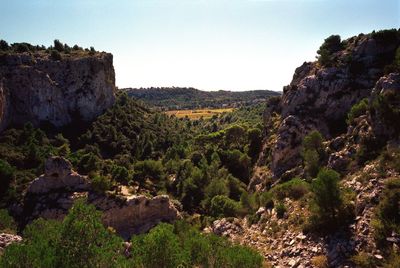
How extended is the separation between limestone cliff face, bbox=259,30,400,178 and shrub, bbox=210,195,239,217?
999 centimetres

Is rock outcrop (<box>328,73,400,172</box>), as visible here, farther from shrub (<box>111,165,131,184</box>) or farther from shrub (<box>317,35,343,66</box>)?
shrub (<box>111,165,131,184</box>)

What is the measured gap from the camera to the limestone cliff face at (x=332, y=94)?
222ft

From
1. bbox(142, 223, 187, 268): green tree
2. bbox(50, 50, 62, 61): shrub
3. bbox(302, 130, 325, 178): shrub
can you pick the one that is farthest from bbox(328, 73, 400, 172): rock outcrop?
bbox(50, 50, 62, 61): shrub

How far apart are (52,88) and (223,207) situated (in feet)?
244

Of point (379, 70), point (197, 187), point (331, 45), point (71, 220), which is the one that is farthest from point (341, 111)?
point (71, 220)

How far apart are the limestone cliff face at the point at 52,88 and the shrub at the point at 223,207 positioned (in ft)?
219

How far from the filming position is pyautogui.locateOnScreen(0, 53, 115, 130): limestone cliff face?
107m

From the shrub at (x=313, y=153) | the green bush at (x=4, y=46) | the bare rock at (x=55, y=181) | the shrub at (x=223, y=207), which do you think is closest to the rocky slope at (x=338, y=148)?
the shrub at (x=313, y=153)

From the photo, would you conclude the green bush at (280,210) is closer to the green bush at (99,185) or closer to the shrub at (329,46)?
the green bush at (99,185)

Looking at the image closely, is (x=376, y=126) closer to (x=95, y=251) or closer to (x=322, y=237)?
(x=322, y=237)

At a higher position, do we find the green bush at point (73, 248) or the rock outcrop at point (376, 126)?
the rock outcrop at point (376, 126)

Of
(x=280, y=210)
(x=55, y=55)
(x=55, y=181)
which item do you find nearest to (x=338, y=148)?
(x=280, y=210)

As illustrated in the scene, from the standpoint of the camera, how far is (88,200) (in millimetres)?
61625

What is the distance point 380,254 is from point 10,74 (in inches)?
4261
